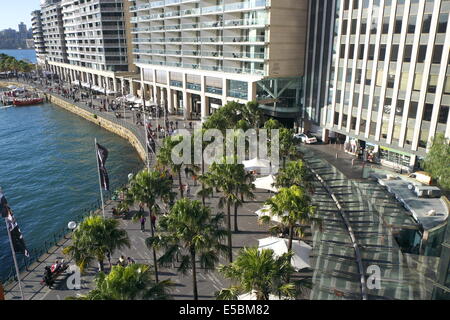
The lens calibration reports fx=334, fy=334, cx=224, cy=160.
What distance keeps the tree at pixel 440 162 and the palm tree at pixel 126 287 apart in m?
30.6

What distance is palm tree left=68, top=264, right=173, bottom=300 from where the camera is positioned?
46.0 ft

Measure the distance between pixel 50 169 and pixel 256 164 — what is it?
3998 centimetres

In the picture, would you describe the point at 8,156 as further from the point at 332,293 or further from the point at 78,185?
the point at 332,293

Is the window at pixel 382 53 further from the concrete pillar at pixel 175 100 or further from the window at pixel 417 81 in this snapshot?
the concrete pillar at pixel 175 100

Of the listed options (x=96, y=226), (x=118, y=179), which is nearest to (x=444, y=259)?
(x=96, y=226)

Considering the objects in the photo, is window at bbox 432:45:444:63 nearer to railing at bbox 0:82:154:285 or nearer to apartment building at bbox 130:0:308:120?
apartment building at bbox 130:0:308:120

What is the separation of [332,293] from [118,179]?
41.9 meters

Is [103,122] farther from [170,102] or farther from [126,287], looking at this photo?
[126,287]

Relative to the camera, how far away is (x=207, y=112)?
250 ft

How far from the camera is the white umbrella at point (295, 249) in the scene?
24547 millimetres

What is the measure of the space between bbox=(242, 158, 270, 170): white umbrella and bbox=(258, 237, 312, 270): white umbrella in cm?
1530

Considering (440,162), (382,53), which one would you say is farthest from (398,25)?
(440,162)

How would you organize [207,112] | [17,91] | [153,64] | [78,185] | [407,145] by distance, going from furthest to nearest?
[17,91] < [153,64] < [207,112] < [78,185] < [407,145]

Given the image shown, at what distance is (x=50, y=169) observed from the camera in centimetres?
6016
